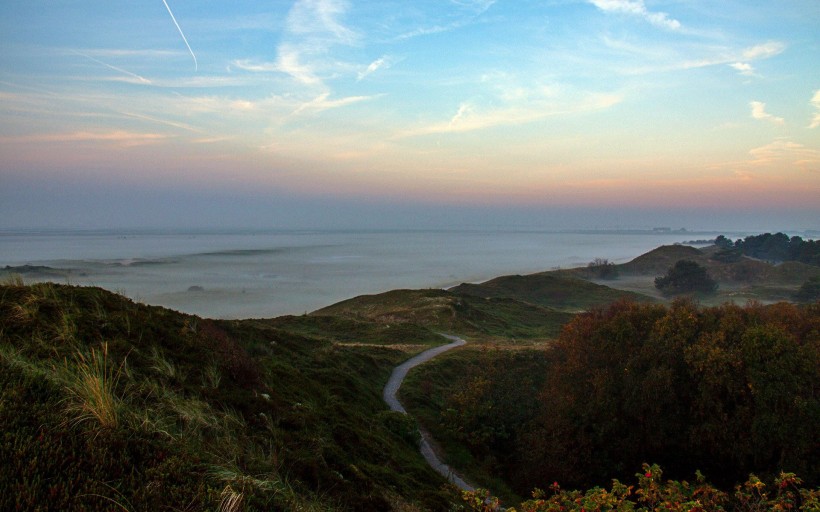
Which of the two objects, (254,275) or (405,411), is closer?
(405,411)

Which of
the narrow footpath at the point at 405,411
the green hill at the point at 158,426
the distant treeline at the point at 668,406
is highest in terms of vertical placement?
the green hill at the point at 158,426

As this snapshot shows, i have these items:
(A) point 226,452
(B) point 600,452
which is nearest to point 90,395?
(A) point 226,452

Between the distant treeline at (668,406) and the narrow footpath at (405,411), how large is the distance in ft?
9.49

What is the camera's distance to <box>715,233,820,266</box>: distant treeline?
148 meters

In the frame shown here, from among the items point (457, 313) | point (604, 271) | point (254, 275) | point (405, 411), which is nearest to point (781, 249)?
point (604, 271)

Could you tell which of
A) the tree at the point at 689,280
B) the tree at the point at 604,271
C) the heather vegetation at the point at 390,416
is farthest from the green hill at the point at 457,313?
the tree at the point at 604,271

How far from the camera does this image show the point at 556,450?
21.2 meters

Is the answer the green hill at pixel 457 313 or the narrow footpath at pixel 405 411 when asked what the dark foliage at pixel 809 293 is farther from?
the narrow footpath at pixel 405 411

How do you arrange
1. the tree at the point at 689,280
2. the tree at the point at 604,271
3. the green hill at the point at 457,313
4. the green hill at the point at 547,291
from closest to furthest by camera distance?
the green hill at the point at 457,313 → the green hill at the point at 547,291 → the tree at the point at 689,280 → the tree at the point at 604,271

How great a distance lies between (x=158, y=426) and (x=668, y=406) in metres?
23.0

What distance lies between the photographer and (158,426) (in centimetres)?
682

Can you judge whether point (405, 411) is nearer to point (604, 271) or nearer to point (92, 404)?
point (92, 404)

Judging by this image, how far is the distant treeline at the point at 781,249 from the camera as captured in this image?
147988 millimetres

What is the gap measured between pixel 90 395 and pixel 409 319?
6605 centimetres
